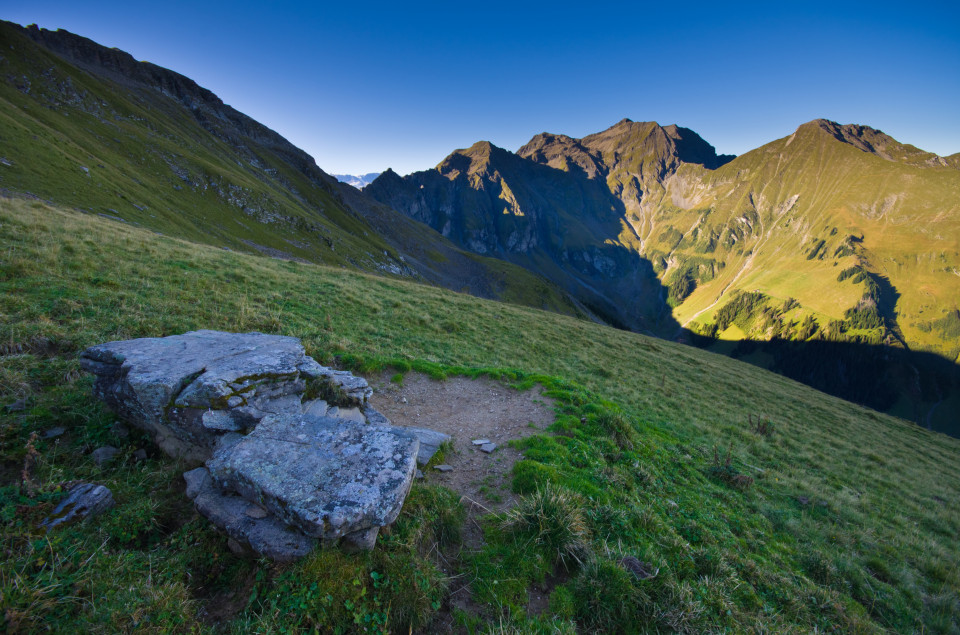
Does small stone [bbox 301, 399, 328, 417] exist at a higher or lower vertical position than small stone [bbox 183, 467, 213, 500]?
higher

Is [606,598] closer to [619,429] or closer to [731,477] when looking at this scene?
A: [619,429]

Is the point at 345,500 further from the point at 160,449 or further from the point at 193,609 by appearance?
the point at 160,449

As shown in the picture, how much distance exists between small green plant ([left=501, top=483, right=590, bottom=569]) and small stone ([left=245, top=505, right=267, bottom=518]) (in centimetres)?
380

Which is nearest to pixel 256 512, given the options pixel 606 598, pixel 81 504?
pixel 81 504

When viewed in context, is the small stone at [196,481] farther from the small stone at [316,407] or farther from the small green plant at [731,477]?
the small green plant at [731,477]

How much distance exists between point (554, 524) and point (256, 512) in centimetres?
472

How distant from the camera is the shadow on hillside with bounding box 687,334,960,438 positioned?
6658 inches

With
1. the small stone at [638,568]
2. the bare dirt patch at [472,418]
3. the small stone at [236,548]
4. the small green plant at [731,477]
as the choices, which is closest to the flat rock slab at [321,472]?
the small stone at [236,548]

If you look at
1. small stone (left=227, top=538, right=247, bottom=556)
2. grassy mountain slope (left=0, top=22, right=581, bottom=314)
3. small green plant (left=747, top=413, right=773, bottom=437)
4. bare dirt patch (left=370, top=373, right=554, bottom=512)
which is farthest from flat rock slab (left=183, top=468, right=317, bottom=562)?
grassy mountain slope (left=0, top=22, right=581, bottom=314)

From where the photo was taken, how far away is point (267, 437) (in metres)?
5.70

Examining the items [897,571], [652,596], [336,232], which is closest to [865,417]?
[897,571]

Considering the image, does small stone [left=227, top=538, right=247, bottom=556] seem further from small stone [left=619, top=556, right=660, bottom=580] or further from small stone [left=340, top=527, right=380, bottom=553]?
small stone [left=619, top=556, right=660, bottom=580]

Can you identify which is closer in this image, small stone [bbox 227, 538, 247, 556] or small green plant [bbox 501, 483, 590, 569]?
small stone [bbox 227, 538, 247, 556]

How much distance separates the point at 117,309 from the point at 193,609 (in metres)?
11.3
